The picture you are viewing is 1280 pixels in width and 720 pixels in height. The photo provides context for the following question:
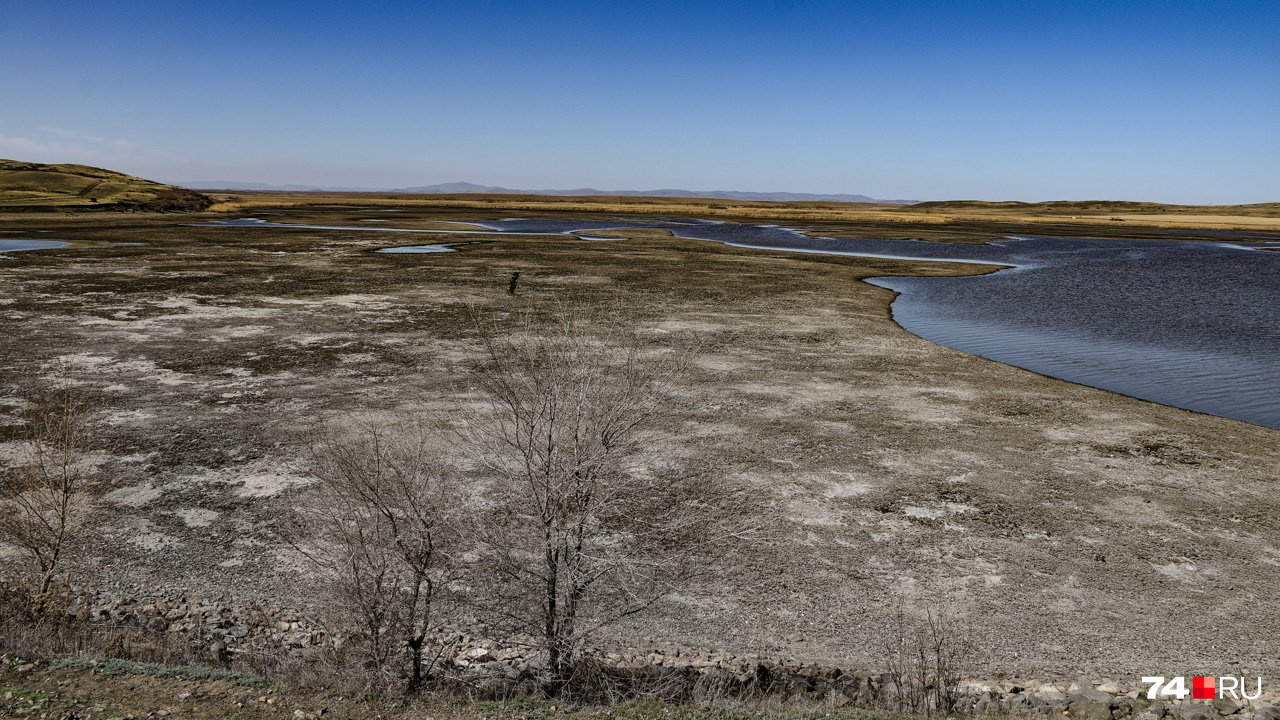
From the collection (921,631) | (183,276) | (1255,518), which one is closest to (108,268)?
(183,276)

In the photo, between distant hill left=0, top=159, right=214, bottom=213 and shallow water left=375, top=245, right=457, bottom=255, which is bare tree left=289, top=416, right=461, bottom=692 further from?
distant hill left=0, top=159, right=214, bottom=213

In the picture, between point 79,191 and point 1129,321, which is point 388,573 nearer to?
point 1129,321

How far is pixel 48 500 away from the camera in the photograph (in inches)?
418

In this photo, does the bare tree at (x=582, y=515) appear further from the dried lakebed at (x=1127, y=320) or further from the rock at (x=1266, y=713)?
the dried lakebed at (x=1127, y=320)

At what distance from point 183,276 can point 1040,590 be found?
39.9 m

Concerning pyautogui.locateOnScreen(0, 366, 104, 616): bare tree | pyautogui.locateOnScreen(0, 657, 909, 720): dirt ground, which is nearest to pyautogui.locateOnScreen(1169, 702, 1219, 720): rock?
pyautogui.locateOnScreen(0, 657, 909, 720): dirt ground

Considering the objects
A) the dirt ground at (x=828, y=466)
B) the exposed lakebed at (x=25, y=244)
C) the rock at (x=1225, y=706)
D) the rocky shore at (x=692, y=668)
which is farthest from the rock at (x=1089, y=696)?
the exposed lakebed at (x=25, y=244)

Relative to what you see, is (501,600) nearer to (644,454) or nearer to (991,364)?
(644,454)

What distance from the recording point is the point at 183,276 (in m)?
36.9

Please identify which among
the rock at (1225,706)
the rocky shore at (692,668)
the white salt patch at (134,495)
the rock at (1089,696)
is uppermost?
the white salt patch at (134,495)

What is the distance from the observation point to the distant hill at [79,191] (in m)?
96.3
